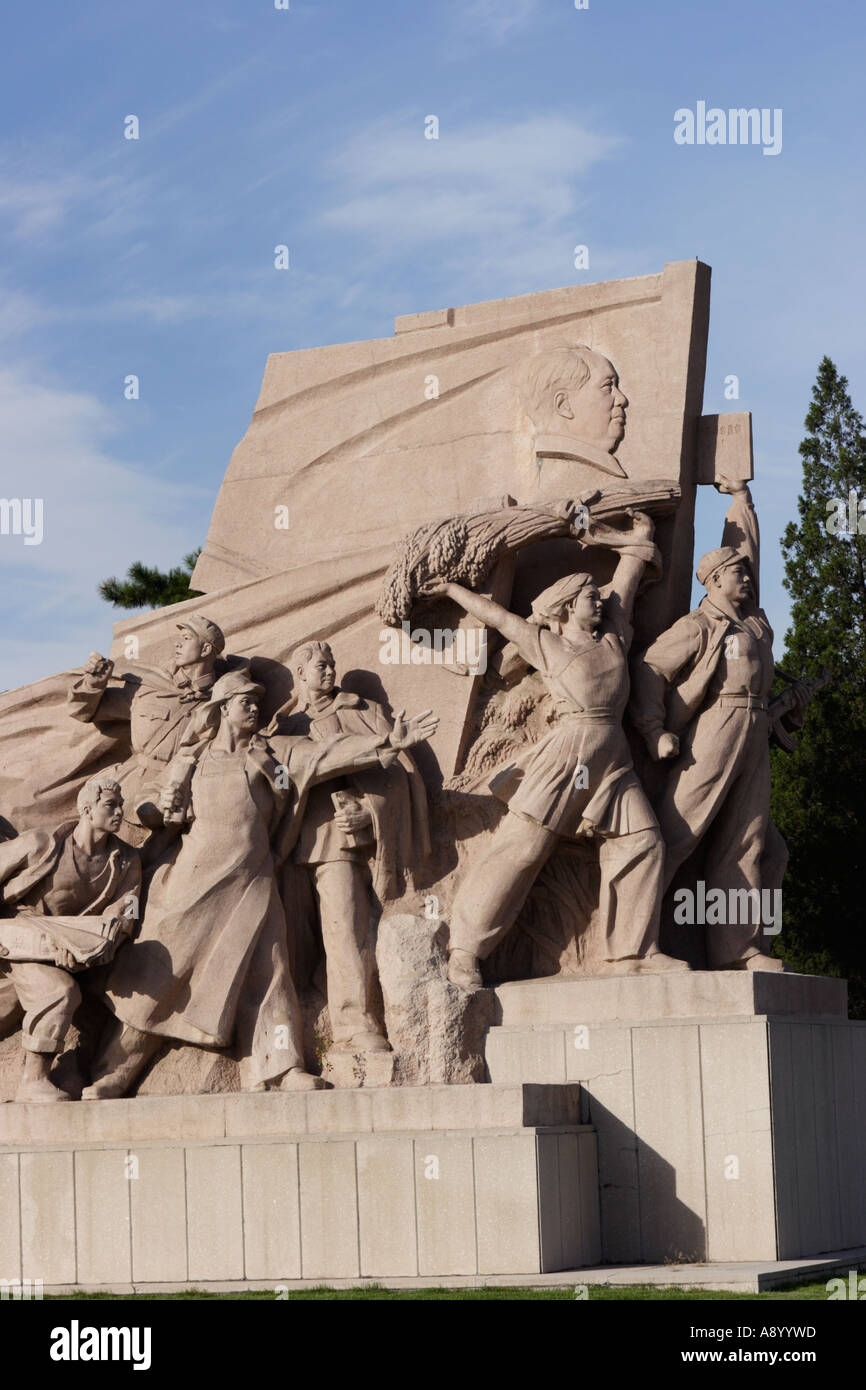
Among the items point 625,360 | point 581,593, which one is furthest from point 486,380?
point 581,593

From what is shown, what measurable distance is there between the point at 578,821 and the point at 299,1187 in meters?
2.55

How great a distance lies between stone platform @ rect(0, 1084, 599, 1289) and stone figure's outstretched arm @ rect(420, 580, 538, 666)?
2556 millimetres

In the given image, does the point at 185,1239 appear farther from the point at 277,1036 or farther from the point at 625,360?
the point at 625,360

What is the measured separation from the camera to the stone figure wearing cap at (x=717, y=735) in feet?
39.0

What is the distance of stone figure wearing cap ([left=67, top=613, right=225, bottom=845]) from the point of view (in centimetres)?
1220

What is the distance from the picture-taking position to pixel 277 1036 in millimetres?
11352

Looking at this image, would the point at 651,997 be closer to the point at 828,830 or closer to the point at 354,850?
the point at 354,850

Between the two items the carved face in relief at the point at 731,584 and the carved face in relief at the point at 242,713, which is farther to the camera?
the carved face in relief at the point at 731,584

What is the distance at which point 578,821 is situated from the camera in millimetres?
11484

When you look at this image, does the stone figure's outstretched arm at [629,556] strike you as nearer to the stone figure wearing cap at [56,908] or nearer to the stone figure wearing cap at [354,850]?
the stone figure wearing cap at [354,850]

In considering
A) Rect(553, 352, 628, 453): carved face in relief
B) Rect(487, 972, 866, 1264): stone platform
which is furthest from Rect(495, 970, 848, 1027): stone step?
Answer: Rect(553, 352, 628, 453): carved face in relief

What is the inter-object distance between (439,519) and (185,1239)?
4.44 metres

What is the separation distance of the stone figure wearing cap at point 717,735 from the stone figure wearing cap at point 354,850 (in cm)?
145

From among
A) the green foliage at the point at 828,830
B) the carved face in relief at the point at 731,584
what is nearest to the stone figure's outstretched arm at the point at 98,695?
the carved face in relief at the point at 731,584
